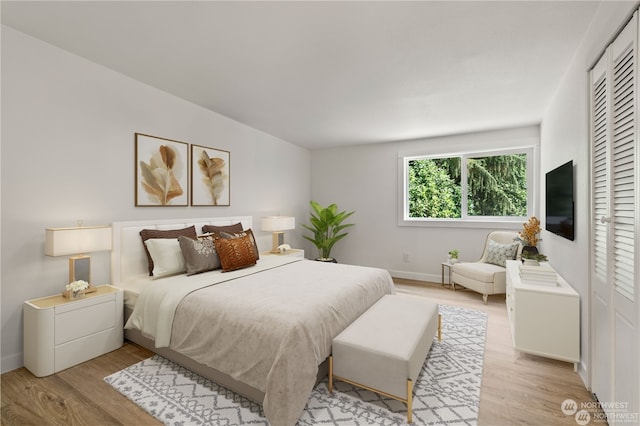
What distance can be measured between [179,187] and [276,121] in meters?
1.66

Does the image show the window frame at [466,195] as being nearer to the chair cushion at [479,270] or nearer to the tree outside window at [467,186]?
the tree outside window at [467,186]

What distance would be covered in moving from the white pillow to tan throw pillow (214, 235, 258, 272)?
1.28 ft

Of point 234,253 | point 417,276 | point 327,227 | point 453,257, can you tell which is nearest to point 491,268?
point 453,257

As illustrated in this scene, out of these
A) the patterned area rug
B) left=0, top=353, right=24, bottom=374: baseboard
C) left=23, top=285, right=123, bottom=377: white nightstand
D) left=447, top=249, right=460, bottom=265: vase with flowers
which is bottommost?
the patterned area rug

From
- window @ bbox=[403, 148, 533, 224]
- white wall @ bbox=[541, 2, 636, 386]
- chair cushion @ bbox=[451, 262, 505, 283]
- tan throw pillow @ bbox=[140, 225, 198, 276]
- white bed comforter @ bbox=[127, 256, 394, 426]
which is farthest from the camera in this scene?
window @ bbox=[403, 148, 533, 224]

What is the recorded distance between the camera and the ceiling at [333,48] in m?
1.89

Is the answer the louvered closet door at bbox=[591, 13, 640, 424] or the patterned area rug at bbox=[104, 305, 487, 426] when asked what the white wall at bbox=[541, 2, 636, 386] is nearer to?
the louvered closet door at bbox=[591, 13, 640, 424]

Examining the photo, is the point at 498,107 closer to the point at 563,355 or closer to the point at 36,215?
the point at 563,355

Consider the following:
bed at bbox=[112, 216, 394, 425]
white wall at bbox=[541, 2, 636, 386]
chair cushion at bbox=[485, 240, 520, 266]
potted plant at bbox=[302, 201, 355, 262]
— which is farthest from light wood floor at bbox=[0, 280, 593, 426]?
potted plant at bbox=[302, 201, 355, 262]

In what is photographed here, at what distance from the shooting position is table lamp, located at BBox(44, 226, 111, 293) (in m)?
2.21

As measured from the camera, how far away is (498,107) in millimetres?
3475

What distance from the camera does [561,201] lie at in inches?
99.7

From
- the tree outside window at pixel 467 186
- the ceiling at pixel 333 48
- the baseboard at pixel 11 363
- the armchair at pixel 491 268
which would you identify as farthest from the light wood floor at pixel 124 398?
the tree outside window at pixel 467 186

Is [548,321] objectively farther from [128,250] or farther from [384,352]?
[128,250]
